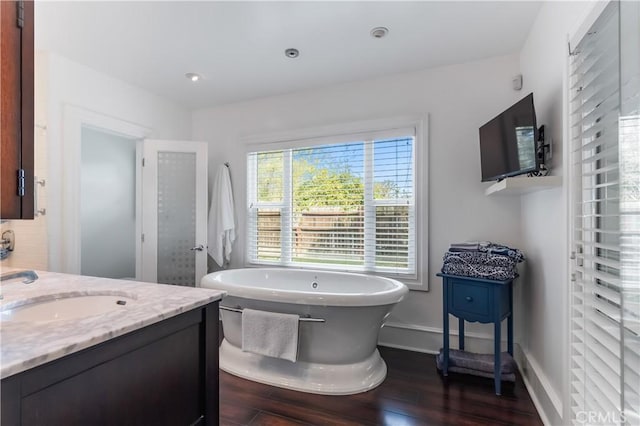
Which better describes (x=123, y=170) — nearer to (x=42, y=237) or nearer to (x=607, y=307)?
(x=42, y=237)

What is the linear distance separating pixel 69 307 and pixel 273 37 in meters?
2.13

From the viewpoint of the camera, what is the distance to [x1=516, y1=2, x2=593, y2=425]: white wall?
1620 mm

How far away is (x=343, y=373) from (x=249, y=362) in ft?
2.35

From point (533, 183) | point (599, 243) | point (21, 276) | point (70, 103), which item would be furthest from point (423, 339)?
point (70, 103)

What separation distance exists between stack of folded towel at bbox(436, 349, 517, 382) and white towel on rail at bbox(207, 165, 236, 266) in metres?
2.41

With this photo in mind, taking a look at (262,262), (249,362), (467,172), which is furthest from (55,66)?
(467,172)

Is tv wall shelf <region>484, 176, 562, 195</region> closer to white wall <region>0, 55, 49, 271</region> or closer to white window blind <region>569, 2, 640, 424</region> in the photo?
white window blind <region>569, 2, 640, 424</region>

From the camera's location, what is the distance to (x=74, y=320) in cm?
87

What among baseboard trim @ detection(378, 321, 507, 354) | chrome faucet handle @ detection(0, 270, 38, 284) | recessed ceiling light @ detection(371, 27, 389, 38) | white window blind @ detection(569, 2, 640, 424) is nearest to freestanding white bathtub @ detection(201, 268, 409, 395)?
baseboard trim @ detection(378, 321, 507, 354)

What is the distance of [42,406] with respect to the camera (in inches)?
26.5

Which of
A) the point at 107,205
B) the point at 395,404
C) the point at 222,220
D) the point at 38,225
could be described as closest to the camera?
the point at 395,404

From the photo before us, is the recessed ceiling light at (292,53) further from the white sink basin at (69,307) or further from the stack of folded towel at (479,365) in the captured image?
the stack of folded towel at (479,365)

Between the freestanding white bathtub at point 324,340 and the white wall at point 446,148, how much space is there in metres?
0.61

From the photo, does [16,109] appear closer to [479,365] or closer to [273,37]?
[273,37]
